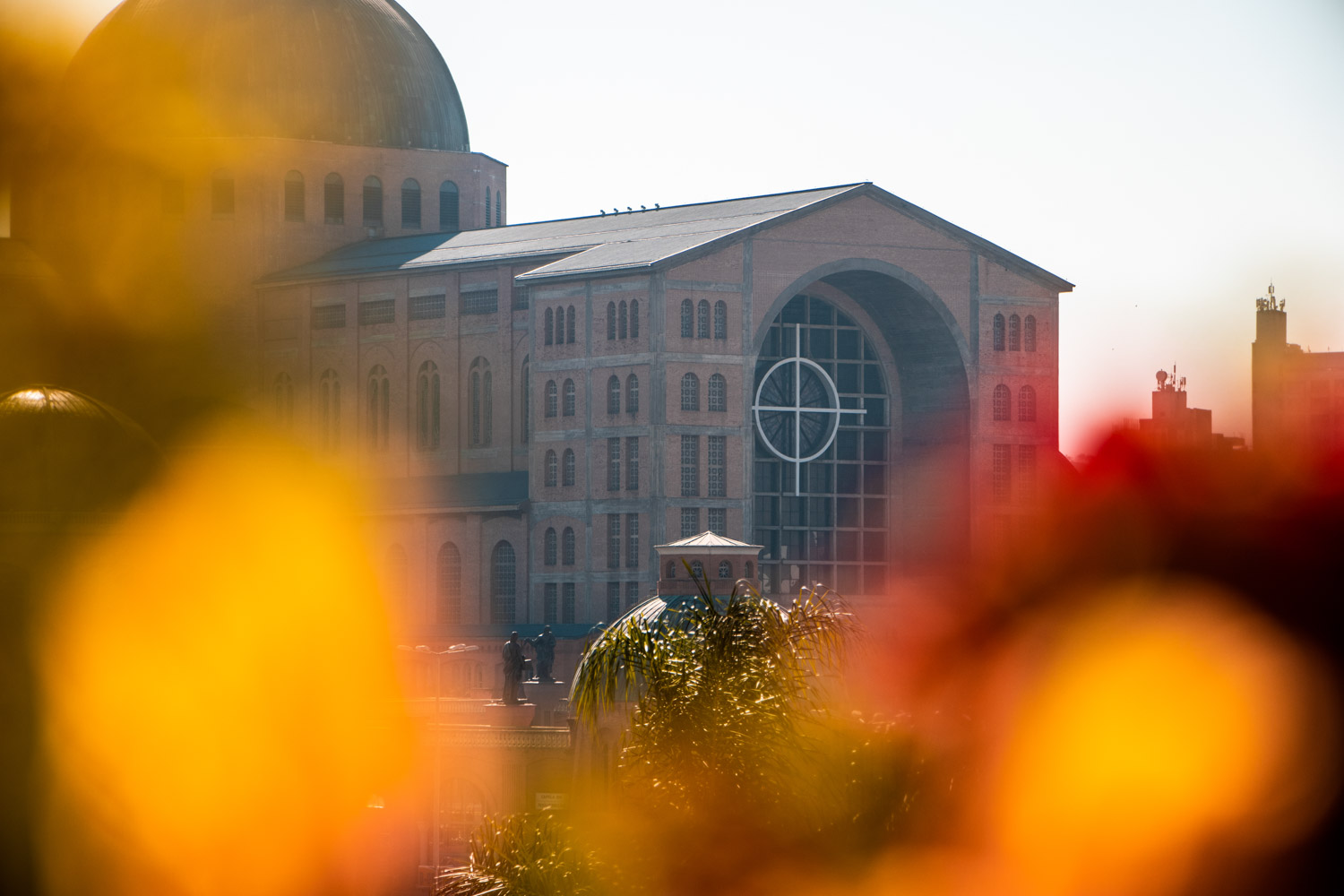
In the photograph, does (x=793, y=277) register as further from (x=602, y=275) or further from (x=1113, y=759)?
(x=1113, y=759)

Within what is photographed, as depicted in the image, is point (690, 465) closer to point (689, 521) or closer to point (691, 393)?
point (689, 521)

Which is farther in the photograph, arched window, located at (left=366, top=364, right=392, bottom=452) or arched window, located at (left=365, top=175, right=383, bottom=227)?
arched window, located at (left=365, top=175, right=383, bottom=227)

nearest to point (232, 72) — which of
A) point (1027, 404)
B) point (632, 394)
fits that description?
point (632, 394)

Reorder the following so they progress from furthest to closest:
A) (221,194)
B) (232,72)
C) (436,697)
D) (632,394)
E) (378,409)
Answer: (232,72) → (221,194) → (378,409) → (632,394) → (436,697)

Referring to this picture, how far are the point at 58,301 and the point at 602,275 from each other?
30.8m

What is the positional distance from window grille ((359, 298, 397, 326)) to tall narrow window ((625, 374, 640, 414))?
692 inches

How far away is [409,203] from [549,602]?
27799mm

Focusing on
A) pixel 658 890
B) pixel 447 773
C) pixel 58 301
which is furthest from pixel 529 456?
pixel 658 890

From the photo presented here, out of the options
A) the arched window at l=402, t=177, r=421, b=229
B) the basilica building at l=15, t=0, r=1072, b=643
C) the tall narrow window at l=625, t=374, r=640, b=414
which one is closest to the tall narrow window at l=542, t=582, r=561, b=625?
the basilica building at l=15, t=0, r=1072, b=643

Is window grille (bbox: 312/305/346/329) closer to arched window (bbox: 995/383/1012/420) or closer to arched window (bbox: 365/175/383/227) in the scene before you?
arched window (bbox: 365/175/383/227)

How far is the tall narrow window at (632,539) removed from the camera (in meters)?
84.4

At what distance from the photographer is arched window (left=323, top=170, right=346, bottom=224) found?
352 feet

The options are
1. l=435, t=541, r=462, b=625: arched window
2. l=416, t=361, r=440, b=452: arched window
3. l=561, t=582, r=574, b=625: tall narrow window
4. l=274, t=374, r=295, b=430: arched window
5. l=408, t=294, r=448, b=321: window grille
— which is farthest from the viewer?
l=274, t=374, r=295, b=430: arched window

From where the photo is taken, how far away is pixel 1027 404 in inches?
3671
